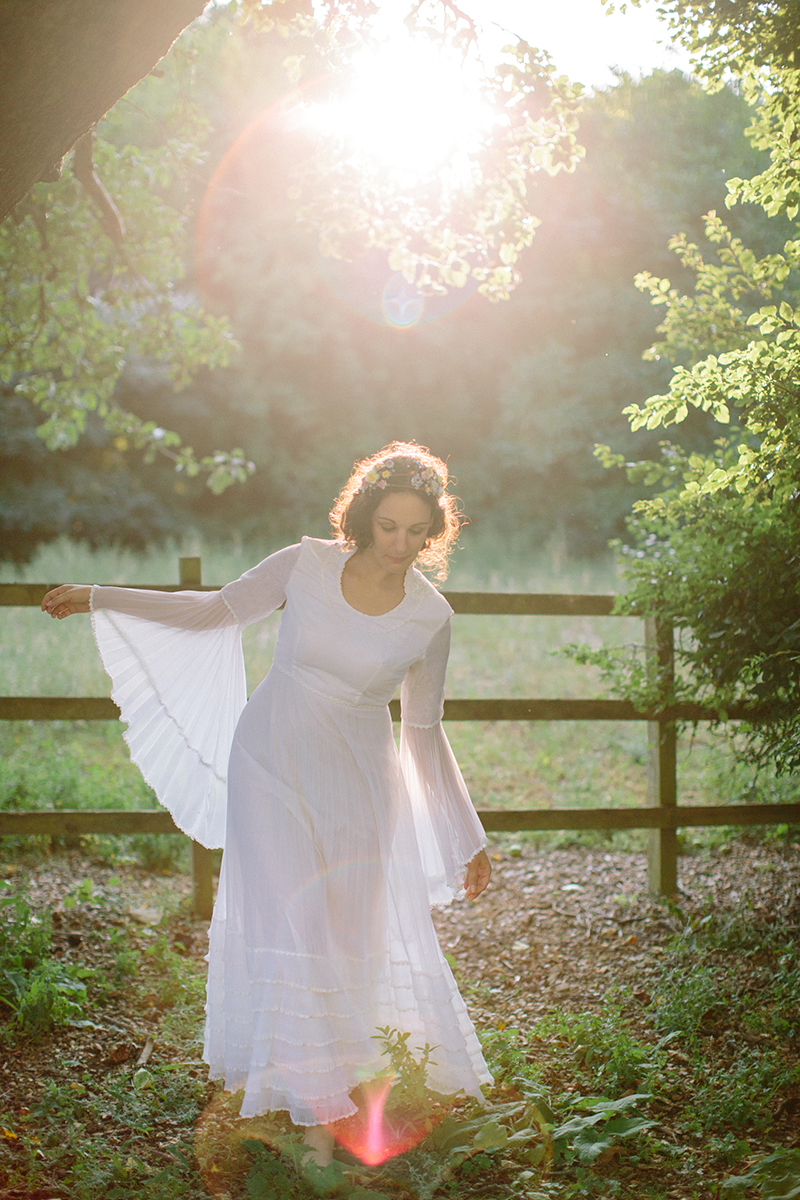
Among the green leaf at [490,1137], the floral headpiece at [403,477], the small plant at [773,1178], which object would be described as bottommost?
the green leaf at [490,1137]

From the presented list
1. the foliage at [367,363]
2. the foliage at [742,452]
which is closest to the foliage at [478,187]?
the foliage at [742,452]

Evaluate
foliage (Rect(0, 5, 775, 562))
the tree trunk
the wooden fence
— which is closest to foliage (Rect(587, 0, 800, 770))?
the wooden fence

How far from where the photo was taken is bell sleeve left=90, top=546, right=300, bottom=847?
3.26 meters

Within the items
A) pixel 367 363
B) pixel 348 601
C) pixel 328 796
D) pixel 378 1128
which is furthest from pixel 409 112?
pixel 367 363

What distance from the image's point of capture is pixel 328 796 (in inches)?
112

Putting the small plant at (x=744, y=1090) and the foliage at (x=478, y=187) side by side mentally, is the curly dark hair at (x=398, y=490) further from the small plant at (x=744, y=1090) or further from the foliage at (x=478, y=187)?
the foliage at (x=478, y=187)

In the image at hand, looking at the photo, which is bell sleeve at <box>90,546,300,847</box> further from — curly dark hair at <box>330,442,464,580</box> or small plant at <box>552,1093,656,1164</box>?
small plant at <box>552,1093,656,1164</box>

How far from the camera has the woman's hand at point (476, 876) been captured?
317 cm

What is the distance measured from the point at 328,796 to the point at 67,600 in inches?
40.3

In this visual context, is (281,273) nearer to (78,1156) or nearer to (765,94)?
(765,94)

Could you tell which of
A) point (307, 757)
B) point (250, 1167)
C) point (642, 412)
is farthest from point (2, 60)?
point (250, 1167)

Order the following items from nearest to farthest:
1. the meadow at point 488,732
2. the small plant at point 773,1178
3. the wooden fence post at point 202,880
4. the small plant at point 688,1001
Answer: the small plant at point 773,1178 < the small plant at point 688,1001 < the wooden fence post at point 202,880 < the meadow at point 488,732


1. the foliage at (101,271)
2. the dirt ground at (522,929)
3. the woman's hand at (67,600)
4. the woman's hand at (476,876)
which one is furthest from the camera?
the foliage at (101,271)

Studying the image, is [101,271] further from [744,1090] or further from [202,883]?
[744,1090]
